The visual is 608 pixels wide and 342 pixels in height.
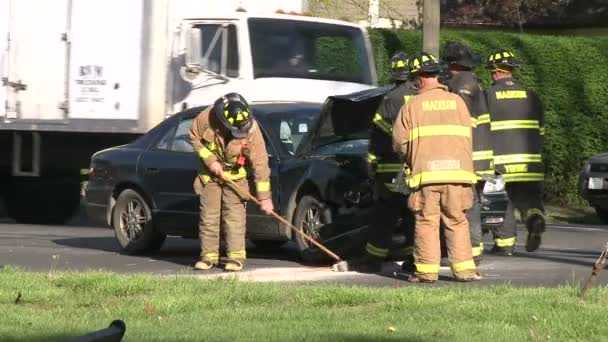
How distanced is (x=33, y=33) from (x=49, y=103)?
0.99 m

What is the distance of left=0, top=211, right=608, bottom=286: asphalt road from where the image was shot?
11102 mm

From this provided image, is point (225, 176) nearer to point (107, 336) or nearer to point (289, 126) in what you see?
point (289, 126)

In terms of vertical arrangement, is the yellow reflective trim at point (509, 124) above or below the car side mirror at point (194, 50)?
below

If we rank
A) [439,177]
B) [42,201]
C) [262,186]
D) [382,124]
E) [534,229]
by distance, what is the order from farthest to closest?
[42,201]
[534,229]
[262,186]
[382,124]
[439,177]

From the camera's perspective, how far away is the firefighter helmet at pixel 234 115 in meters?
11.4

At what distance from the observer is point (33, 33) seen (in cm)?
1855

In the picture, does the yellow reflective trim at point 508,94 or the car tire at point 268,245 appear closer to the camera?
the yellow reflective trim at point 508,94

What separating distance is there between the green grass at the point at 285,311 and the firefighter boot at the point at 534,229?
295 cm

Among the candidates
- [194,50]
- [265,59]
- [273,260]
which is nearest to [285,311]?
[273,260]

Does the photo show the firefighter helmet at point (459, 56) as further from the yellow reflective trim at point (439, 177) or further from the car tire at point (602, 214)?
the car tire at point (602, 214)

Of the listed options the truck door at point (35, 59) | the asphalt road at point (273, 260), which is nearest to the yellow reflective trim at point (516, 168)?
the asphalt road at point (273, 260)

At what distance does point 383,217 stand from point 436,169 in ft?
3.60

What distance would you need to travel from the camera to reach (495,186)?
12.5 m

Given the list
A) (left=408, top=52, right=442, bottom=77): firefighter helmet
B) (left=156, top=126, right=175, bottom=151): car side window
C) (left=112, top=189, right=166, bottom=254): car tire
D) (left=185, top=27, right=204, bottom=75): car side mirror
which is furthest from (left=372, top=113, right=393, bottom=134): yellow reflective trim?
(left=185, top=27, right=204, bottom=75): car side mirror
